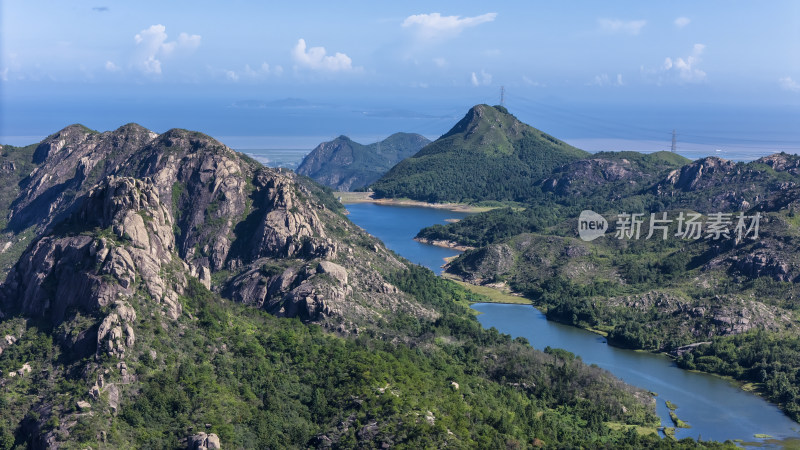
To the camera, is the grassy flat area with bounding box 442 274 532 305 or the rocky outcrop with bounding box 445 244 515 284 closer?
the grassy flat area with bounding box 442 274 532 305

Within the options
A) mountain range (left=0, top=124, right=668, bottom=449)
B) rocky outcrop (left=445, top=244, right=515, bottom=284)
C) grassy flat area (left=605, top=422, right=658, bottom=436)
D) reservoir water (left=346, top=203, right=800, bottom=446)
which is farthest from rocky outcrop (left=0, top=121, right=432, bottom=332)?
grassy flat area (left=605, top=422, right=658, bottom=436)

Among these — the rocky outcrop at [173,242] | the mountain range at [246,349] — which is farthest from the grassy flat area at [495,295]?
the rocky outcrop at [173,242]

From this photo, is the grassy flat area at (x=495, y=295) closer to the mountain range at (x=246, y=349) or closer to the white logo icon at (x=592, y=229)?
the mountain range at (x=246, y=349)

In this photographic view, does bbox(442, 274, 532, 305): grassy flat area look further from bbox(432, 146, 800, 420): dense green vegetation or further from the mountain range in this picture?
the mountain range

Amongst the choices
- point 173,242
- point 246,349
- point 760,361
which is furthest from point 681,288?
point 173,242

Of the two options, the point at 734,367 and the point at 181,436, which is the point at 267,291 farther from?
the point at 734,367
